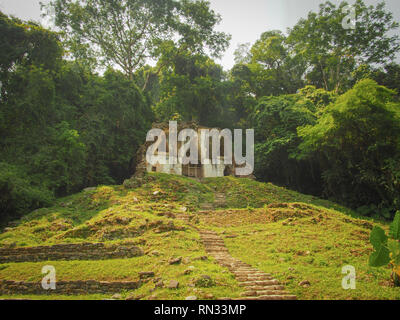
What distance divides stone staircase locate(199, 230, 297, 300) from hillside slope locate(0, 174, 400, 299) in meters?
0.10

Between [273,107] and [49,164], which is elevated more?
[273,107]

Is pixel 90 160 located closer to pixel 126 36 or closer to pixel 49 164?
pixel 49 164

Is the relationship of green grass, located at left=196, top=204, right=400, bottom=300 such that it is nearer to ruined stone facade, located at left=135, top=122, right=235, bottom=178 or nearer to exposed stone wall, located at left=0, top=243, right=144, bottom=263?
exposed stone wall, located at left=0, top=243, right=144, bottom=263

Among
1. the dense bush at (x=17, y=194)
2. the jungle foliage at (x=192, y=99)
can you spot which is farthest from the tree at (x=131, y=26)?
the dense bush at (x=17, y=194)

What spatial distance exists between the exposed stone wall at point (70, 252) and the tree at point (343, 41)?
2387cm

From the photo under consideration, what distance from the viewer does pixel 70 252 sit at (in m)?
9.16

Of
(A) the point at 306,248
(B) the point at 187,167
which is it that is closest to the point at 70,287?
(A) the point at 306,248

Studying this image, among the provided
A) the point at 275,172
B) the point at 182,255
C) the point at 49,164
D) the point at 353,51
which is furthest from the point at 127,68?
the point at 182,255

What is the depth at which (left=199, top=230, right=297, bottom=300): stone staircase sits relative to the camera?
6008mm

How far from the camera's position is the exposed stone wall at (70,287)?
6.90 m

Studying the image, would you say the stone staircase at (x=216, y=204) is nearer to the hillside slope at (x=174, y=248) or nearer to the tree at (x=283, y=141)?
the hillside slope at (x=174, y=248)

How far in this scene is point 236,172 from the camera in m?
24.8

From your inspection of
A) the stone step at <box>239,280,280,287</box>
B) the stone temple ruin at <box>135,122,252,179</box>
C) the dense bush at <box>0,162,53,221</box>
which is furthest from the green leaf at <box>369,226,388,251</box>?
the stone temple ruin at <box>135,122,252,179</box>
